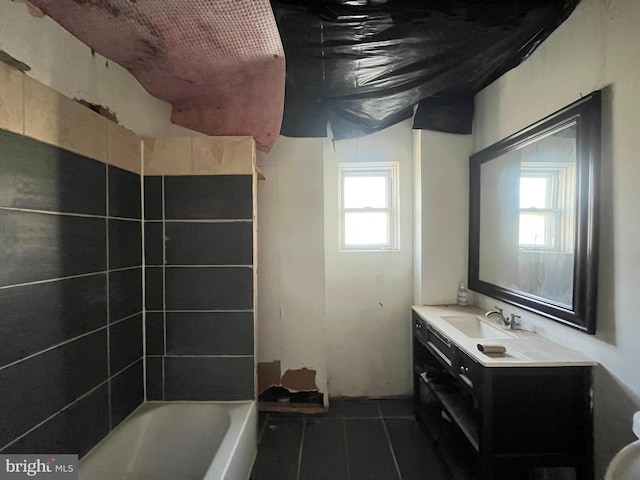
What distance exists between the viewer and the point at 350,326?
7.59 ft

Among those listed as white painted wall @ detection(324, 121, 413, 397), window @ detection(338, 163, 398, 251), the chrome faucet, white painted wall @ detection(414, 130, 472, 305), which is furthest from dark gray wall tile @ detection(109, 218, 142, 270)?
the chrome faucet

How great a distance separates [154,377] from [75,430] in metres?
0.49

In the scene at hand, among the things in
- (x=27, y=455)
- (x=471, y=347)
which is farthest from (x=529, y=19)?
(x=27, y=455)

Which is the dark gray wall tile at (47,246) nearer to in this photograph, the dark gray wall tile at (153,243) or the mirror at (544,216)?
the dark gray wall tile at (153,243)

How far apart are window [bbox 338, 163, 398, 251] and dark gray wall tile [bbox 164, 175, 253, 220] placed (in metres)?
0.98

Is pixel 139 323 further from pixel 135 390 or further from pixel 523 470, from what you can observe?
pixel 523 470

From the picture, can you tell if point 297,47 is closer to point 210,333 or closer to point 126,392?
point 210,333

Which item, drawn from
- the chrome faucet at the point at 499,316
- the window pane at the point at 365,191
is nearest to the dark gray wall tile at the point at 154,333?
the window pane at the point at 365,191

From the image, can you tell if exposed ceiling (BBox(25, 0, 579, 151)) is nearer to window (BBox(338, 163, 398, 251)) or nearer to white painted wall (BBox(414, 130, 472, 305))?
white painted wall (BBox(414, 130, 472, 305))

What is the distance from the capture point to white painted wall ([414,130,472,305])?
2.10 meters

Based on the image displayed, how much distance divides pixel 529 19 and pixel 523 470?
2.06 meters

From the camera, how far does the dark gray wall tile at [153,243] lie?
5.29 ft

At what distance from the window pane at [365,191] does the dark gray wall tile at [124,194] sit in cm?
150

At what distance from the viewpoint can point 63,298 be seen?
109 centimetres
